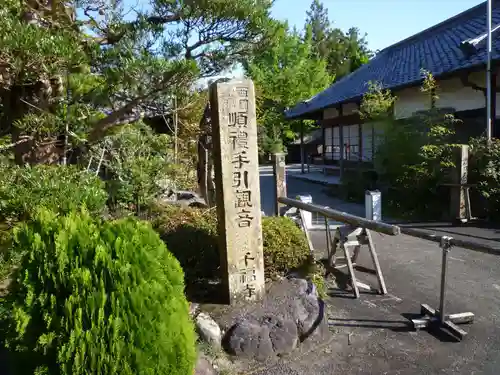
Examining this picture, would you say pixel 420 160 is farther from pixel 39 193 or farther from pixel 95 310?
pixel 95 310

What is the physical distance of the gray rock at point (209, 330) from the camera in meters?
3.49

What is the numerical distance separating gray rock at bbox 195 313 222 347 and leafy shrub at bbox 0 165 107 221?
60.2 inches

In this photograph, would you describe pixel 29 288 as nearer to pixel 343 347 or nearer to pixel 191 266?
pixel 191 266

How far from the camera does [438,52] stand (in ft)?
42.9

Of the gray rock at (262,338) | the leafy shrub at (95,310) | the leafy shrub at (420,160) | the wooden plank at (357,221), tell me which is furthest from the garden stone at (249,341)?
the leafy shrub at (420,160)

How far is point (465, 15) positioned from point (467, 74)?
20.7ft

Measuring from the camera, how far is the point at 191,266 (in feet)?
14.7

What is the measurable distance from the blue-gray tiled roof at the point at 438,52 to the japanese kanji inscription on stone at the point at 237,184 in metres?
7.43

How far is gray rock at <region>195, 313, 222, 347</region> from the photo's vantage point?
3490 millimetres

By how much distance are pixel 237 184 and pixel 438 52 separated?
1168 cm

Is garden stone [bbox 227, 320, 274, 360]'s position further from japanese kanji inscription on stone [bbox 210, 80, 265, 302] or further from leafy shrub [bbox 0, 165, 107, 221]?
leafy shrub [bbox 0, 165, 107, 221]

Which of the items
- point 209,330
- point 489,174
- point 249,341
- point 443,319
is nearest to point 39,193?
point 209,330

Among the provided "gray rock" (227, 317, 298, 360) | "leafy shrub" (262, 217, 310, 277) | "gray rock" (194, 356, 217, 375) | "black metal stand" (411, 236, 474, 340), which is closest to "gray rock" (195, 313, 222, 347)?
"gray rock" (227, 317, 298, 360)

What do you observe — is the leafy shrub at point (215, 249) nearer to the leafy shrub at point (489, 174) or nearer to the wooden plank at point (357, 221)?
the wooden plank at point (357, 221)
